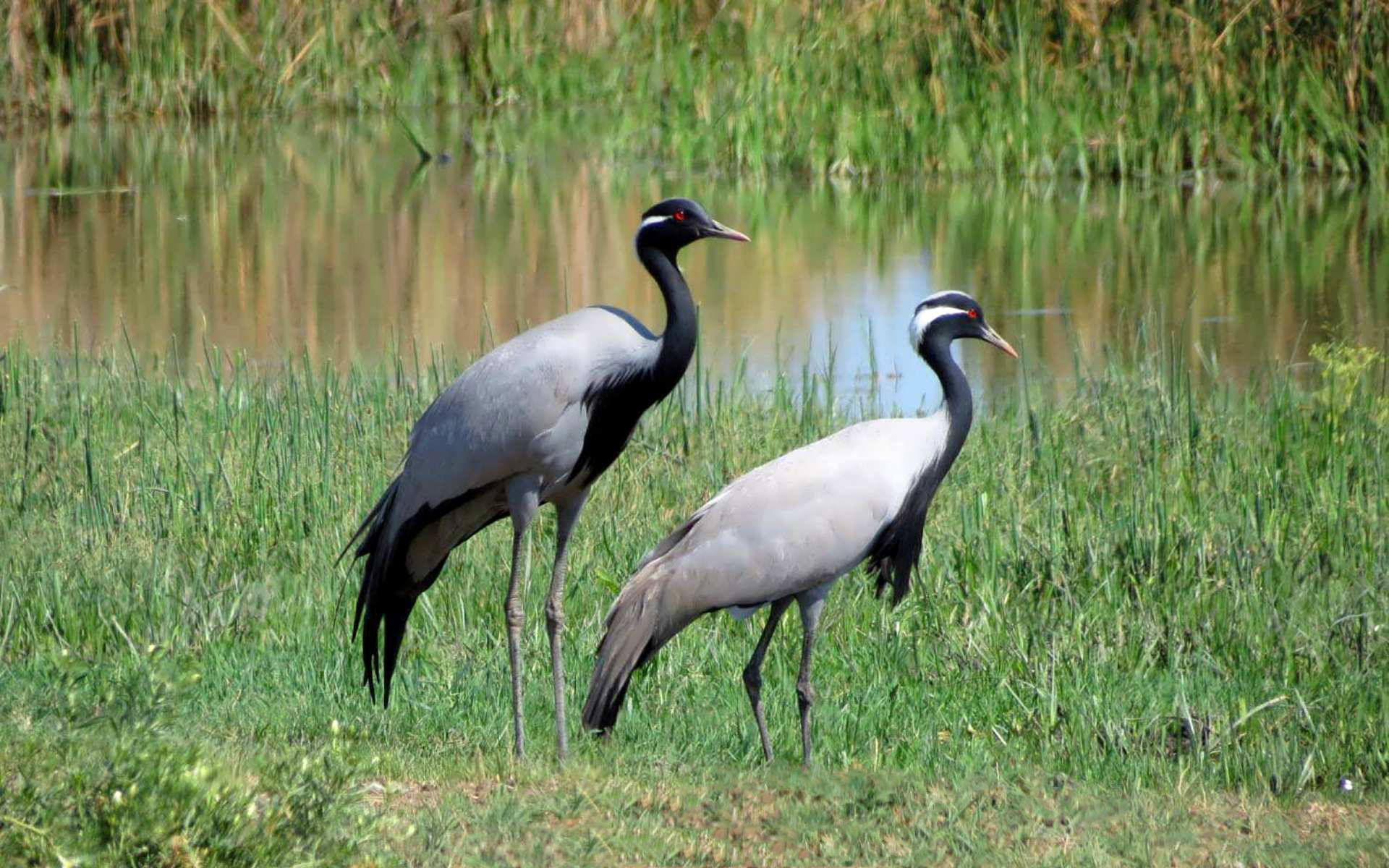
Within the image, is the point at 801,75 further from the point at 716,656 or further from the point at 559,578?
the point at 559,578

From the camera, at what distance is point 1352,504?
22.4ft

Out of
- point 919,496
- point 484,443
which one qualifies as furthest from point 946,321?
point 484,443

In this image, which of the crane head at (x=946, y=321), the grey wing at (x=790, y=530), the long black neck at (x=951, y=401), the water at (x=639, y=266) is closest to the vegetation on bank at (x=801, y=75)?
the water at (x=639, y=266)

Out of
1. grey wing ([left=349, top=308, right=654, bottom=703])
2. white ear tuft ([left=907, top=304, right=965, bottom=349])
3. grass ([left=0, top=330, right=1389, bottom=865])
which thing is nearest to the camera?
grass ([left=0, top=330, right=1389, bottom=865])

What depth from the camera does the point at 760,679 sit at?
5391 mm

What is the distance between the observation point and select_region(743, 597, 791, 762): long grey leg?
5.25 m

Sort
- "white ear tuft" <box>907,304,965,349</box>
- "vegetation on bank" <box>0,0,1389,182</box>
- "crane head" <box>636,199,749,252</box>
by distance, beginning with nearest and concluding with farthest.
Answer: "crane head" <box>636,199,749,252</box> < "white ear tuft" <box>907,304,965,349</box> < "vegetation on bank" <box>0,0,1389,182</box>

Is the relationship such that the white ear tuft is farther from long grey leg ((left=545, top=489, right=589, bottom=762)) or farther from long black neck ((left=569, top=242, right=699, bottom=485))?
long grey leg ((left=545, top=489, right=589, bottom=762))

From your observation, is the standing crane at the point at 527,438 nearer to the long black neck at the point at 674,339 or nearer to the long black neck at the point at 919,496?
the long black neck at the point at 674,339

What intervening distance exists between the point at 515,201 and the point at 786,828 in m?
11.7

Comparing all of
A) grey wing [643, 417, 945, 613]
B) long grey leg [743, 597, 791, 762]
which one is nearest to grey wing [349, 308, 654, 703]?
grey wing [643, 417, 945, 613]

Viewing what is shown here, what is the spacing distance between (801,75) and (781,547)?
397 inches

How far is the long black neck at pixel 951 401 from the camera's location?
5.52 m

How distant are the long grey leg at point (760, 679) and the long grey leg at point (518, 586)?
62 cm
